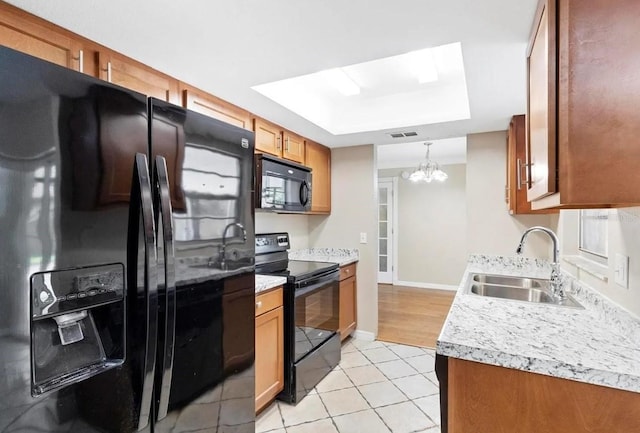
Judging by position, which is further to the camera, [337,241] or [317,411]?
[337,241]

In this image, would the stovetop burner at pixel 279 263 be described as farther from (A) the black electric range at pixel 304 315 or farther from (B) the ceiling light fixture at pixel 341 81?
(B) the ceiling light fixture at pixel 341 81

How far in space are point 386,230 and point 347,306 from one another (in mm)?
3084

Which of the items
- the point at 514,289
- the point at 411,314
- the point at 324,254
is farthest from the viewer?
the point at 411,314

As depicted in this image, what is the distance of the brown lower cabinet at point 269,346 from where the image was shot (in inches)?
81.9

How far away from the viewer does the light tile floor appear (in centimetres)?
212

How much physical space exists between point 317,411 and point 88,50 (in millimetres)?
2414

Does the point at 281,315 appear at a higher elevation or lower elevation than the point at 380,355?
higher

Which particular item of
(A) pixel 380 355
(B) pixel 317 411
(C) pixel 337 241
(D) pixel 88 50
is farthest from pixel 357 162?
(D) pixel 88 50

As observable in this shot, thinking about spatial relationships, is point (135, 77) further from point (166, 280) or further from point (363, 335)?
point (363, 335)

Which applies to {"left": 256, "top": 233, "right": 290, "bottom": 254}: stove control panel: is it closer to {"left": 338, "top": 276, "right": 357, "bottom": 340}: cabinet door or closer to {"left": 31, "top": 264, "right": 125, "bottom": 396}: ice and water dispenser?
{"left": 338, "top": 276, "right": 357, "bottom": 340}: cabinet door

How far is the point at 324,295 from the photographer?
2.81m

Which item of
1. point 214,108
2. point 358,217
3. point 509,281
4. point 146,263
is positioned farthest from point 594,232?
point 214,108

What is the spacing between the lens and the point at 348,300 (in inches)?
135

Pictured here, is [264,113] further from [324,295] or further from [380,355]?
[380,355]
